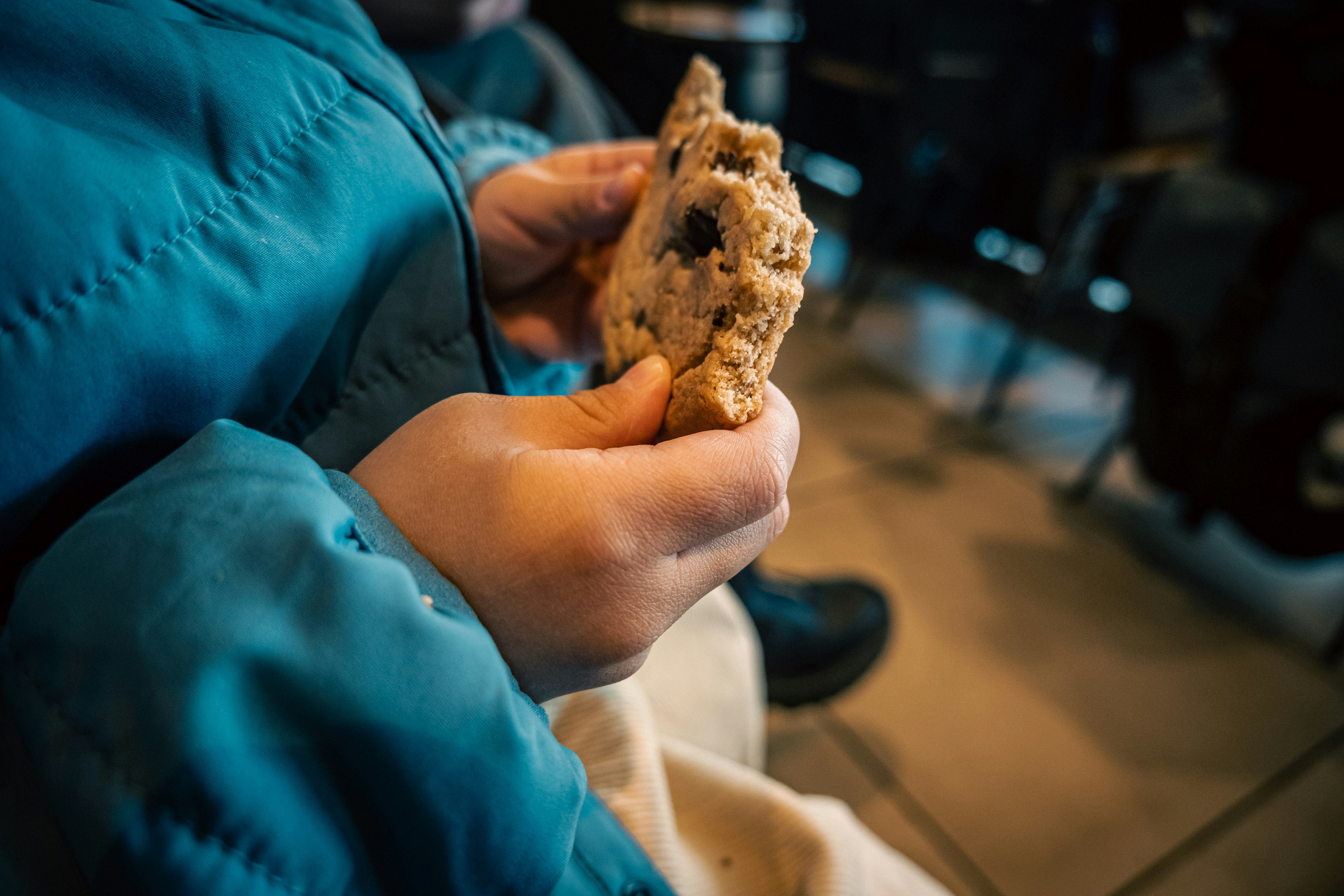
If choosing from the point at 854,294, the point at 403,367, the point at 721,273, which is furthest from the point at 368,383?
the point at 854,294

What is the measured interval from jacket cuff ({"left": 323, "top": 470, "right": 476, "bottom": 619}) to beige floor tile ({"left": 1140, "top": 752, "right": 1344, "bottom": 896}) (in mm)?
1136

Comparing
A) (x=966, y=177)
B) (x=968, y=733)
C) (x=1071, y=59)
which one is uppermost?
(x=1071, y=59)

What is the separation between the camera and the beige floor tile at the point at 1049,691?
3.50 ft

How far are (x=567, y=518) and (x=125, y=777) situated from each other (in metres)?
0.20

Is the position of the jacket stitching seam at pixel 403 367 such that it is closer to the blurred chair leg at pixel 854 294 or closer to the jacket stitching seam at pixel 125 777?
the jacket stitching seam at pixel 125 777

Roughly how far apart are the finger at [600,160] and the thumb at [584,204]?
0.04 feet

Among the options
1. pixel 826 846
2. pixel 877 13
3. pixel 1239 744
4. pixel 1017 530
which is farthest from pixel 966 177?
pixel 826 846

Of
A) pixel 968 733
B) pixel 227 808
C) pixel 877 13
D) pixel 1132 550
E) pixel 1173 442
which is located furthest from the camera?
pixel 877 13

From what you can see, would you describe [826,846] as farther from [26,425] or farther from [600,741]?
[26,425]

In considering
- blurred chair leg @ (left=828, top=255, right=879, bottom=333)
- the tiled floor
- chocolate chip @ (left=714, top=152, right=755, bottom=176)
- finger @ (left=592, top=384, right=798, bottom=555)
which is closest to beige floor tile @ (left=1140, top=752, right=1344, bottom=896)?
the tiled floor

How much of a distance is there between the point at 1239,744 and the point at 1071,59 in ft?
4.82

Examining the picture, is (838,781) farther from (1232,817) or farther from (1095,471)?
(1095,471)

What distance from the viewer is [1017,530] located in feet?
5.27

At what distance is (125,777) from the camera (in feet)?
0.91
